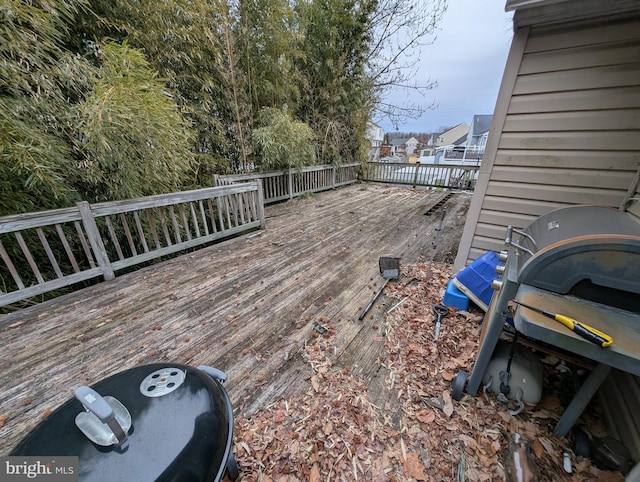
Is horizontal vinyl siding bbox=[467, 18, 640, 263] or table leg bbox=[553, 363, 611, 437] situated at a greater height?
horizontal vinyl siding bbox=[467, 18, 640, 263]

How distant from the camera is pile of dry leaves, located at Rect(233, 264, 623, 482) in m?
1.09

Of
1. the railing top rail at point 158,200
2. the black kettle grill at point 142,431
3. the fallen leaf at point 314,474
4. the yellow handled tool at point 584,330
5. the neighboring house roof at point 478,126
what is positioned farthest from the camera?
the neighboring house roof at point 478,126

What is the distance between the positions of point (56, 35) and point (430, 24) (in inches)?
306

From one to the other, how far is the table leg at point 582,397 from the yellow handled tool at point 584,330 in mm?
213

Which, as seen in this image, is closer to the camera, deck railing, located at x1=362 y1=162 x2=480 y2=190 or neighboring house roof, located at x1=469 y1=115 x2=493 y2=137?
deck railing, located at x1=362 y1=162 x2=480 y2=190

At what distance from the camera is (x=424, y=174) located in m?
7.86

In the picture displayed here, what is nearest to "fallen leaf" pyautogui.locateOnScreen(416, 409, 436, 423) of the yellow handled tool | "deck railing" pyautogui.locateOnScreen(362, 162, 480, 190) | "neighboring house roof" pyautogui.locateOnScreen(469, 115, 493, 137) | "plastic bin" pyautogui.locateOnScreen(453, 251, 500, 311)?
the yellow handled tool

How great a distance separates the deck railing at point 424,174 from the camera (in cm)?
730

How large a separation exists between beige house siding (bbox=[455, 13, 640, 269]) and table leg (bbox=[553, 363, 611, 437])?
3.94ft

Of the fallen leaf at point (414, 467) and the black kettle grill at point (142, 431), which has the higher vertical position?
the black kettle grill at point (142, 431)

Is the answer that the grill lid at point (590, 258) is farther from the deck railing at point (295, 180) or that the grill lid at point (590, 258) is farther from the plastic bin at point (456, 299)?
the deck railing at point (295, 180)

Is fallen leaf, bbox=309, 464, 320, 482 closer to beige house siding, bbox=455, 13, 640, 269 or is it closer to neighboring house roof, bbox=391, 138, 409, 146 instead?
beige house siding, bbox=455, 13, 640, 269

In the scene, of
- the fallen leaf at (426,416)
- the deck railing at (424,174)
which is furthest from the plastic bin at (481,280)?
the deck railing at (424,174)

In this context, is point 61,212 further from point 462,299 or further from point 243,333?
point 462,299
